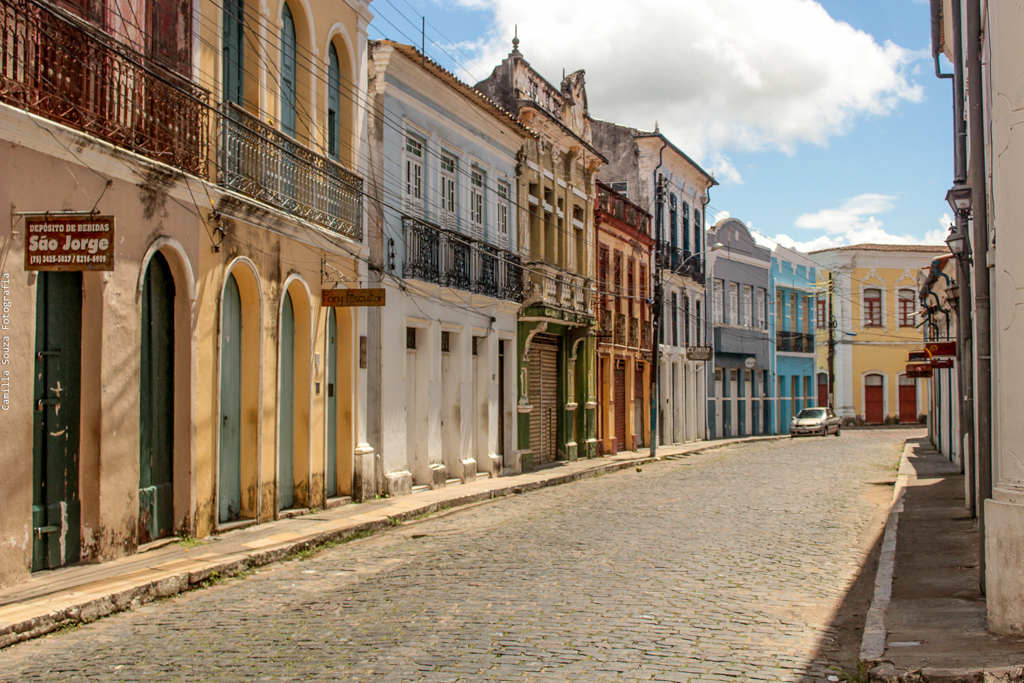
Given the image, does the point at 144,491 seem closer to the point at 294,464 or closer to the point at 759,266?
the point at 294,464

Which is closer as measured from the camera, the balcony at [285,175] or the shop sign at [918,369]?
the balcony at [285,175]

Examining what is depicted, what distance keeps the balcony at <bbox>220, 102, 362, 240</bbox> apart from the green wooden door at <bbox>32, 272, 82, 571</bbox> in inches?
112

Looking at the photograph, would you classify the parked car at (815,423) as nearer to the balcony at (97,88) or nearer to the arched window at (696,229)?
the arched window at (696,229)

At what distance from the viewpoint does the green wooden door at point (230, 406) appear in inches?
481

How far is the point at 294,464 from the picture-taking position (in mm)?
13961

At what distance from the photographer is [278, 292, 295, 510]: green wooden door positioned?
13656 mm

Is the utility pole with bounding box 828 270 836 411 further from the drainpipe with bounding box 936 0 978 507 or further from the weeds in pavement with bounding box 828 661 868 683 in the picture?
the weeds in pavement with bounding box 828 661 868 683

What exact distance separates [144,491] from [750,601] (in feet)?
20.1

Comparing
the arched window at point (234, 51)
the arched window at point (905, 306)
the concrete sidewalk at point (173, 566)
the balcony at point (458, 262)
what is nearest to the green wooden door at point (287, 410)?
the concrete sidewalk at point (173, 566)

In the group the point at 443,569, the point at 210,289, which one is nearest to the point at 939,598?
the point at 443,569

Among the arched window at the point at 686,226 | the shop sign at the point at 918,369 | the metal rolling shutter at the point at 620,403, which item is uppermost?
the arched window at the point at 686,226

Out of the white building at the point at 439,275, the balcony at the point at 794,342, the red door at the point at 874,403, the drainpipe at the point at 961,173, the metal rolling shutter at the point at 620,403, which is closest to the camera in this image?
the drainpipe at the point at 961,173

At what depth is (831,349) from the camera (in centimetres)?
5119

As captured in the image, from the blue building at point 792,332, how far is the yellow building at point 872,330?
254cm
